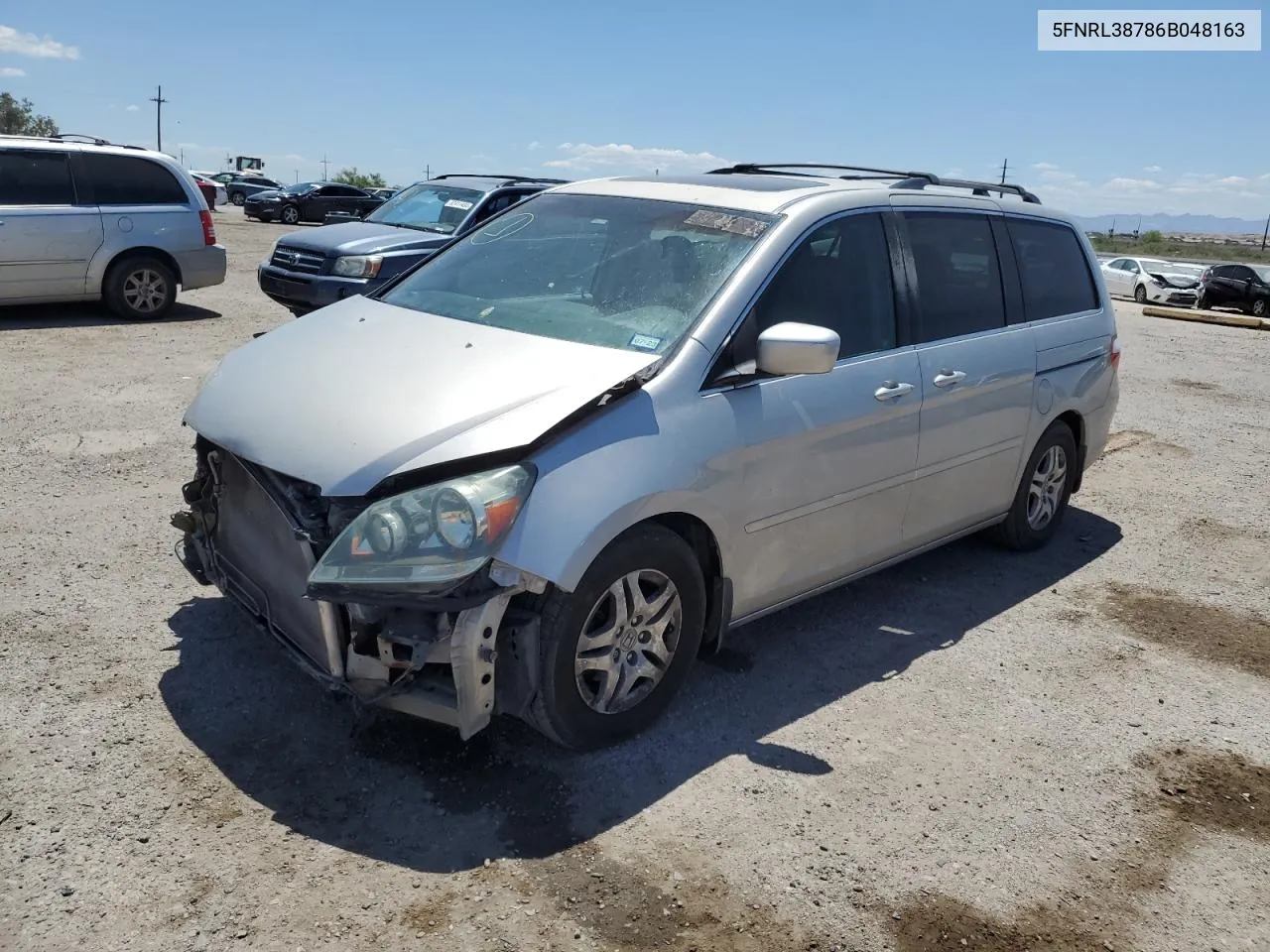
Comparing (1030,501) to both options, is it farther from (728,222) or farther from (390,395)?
(390,395)

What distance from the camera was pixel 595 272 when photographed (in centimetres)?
423

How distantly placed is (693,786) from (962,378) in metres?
2.34

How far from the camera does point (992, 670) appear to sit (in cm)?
454

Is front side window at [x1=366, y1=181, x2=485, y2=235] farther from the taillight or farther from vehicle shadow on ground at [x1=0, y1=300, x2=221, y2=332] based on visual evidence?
vehicle shadow on ground at [x1=0, y1=300, x2=221, y2=332]

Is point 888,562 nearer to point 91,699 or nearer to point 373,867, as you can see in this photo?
point 373,867

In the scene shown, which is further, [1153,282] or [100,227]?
[1153,282]

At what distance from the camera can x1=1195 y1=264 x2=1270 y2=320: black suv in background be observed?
24172 millimetres

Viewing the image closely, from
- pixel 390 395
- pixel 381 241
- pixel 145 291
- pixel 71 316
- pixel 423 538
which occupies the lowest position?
pixel 423 538

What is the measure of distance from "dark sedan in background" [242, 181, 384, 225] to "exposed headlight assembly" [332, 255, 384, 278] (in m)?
24.0

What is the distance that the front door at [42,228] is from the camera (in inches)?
409

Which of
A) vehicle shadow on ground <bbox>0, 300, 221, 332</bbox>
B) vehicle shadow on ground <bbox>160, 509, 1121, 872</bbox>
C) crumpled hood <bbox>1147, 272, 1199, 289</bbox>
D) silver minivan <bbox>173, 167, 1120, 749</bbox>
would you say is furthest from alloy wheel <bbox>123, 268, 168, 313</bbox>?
crumpled hood <bbox>1147, 272, 1199, 289</bbox>

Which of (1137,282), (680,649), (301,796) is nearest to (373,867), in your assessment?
(301,796)

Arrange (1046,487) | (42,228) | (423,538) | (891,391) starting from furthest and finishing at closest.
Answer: (42,228)
(1046,487)
(891,391)
(423,538)

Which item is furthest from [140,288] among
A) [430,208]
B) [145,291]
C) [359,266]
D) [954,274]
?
[954,274]
